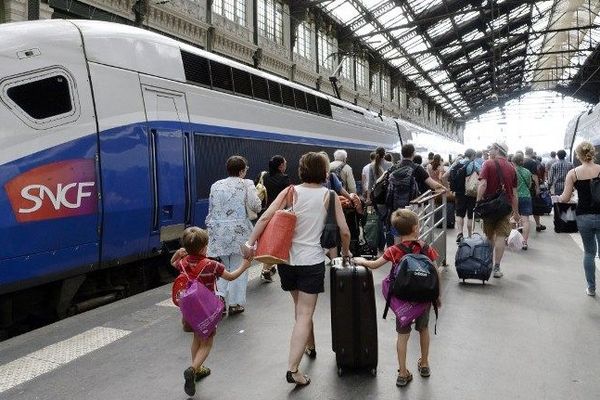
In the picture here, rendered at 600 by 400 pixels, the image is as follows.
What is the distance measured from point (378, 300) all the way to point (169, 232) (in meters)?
2.66

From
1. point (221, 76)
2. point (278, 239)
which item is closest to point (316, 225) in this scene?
point (278, 239)

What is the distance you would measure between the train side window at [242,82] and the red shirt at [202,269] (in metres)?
5.44

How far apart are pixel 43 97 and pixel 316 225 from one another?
9.84 ft

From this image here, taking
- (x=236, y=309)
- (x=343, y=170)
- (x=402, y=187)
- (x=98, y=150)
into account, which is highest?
(x=98, y=150)

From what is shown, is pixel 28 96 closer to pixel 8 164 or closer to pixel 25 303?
pixel 8 164

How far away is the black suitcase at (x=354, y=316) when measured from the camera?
11.7 ft

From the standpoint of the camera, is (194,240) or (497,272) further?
(497,272)

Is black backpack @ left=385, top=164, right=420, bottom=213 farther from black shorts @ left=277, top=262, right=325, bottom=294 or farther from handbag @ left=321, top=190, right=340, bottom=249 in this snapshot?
black shorts @ left=277, top=262, right=325, bottom=294

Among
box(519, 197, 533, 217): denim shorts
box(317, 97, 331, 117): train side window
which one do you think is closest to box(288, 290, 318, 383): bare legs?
box(519, 197, 533, 217): denim shorts

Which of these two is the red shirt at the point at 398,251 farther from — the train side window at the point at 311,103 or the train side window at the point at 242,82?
the train side window at the point at 311,103

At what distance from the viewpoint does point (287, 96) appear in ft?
34.7

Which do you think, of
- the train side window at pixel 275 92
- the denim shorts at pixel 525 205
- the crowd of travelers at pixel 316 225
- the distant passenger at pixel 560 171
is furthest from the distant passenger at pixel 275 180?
the distant passenger at pixel 560 171

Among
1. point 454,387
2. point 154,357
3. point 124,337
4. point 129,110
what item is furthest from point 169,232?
point 454,387

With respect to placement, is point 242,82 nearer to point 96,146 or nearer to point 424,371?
point 96,146
